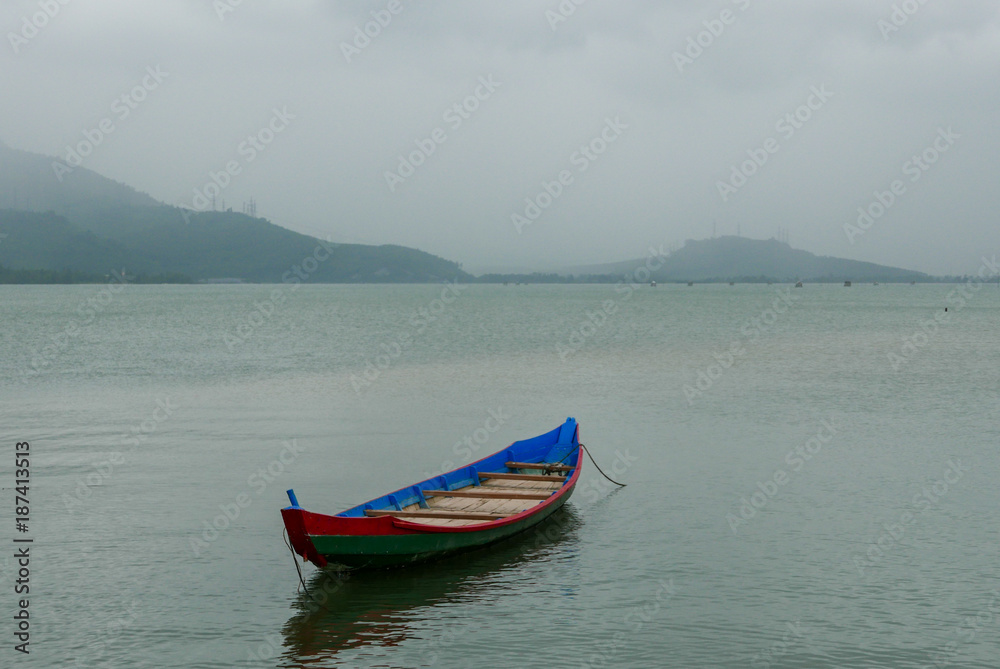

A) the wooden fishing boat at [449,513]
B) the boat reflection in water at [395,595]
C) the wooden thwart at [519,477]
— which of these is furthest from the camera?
the wooden thwart at [519,477]

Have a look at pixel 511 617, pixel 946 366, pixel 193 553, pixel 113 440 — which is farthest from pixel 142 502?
pixel 946 366

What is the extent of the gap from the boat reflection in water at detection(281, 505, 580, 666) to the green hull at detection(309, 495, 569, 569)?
0.21 metres

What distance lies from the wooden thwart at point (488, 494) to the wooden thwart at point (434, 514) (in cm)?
107

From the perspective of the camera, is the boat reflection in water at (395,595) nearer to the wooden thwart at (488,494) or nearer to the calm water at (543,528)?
the calm water at (543,528)

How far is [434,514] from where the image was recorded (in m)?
16.1

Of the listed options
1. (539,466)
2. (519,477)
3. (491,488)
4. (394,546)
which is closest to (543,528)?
(491,488)

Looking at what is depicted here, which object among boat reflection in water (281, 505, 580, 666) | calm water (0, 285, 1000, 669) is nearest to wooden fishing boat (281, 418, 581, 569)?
→ boat reflection in water (281, 505, 580, 666)

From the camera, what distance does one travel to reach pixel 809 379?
1647 inches

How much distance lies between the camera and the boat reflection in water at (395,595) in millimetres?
12195

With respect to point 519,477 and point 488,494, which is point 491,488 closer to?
point 488,494

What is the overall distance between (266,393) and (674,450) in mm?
18528

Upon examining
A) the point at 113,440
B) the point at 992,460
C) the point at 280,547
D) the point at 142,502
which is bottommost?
the point at 992,460

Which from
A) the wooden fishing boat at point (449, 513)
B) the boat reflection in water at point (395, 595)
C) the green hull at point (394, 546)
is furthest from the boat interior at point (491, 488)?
the boat reflection in water at point (395, 595)

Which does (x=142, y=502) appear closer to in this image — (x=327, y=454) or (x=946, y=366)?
(x=327, y=454)
